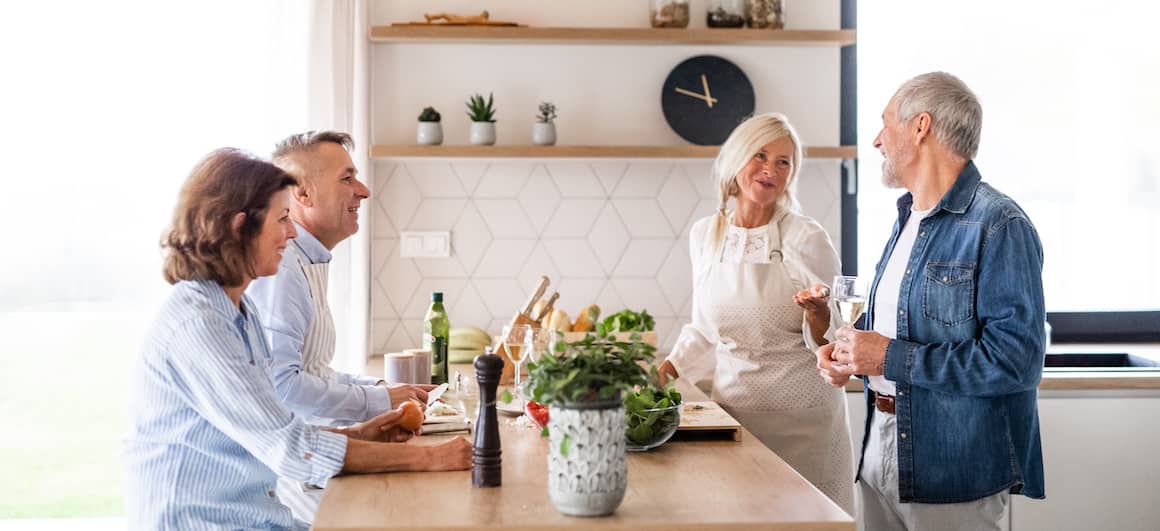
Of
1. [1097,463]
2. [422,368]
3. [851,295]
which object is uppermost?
[851,295]

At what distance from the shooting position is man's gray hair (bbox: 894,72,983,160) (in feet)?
7.06

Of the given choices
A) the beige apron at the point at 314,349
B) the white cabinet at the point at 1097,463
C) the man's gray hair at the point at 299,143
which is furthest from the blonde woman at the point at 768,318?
the man's gray hair at the point at 299,143

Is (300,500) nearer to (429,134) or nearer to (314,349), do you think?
(314,349)

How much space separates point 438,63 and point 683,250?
1.10 m

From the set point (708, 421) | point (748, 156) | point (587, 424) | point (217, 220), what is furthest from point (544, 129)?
point (587, 424)

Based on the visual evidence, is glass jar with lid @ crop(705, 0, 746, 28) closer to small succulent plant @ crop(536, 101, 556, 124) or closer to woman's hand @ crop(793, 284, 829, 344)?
small succulent plant @ crop(536, 101, 556, 124)

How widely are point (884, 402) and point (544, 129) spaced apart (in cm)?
180

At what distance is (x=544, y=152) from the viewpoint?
12.1 ft

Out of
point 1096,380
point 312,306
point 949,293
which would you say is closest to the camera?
point 949,293

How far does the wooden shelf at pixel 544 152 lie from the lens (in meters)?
3.65

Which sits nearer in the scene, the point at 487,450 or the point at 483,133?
the point at 487,450

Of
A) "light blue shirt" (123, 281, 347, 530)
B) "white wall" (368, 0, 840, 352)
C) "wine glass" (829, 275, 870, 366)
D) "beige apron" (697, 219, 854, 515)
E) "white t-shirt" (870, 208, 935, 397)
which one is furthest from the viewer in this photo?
"white wall" (368, 0, 840, 352)

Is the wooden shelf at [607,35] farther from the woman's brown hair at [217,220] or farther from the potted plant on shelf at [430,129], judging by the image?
the woman's brown hair at [217,220]

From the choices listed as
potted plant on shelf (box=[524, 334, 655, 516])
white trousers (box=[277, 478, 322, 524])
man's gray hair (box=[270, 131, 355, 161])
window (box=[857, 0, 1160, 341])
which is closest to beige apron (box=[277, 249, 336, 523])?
white trousers (box=[277, 478, 322, 524])
